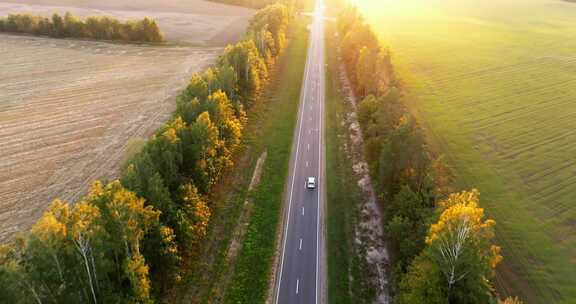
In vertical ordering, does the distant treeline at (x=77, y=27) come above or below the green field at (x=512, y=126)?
above

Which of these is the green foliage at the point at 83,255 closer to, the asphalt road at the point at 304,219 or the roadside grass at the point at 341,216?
the asphalt road at the point at 304,219

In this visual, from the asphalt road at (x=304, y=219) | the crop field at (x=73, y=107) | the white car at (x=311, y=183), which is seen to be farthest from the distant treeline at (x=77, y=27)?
the white car at (x=311, y=183)

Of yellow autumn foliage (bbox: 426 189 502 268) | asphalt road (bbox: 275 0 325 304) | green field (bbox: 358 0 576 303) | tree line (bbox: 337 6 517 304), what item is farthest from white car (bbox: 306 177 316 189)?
yellow autumn foliage (bbox: 426 189 502 268)

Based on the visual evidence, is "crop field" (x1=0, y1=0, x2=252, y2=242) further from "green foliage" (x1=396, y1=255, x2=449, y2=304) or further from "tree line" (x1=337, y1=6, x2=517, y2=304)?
"green foliage" (x1=396, y1=255, x2=449, y2=304)

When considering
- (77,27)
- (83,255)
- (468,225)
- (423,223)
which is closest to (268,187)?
(423,223)

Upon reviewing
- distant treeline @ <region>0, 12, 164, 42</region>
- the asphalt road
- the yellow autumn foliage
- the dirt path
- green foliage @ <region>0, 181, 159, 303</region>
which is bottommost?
the asphalt road

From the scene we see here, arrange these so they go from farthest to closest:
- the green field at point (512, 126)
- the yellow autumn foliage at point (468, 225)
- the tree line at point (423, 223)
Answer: the green field at point (512, 126), the yellow autumn foliage at point (468, 225), the tree line at point (423, 223)

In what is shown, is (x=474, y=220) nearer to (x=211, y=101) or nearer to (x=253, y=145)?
(x=211, y=101)
